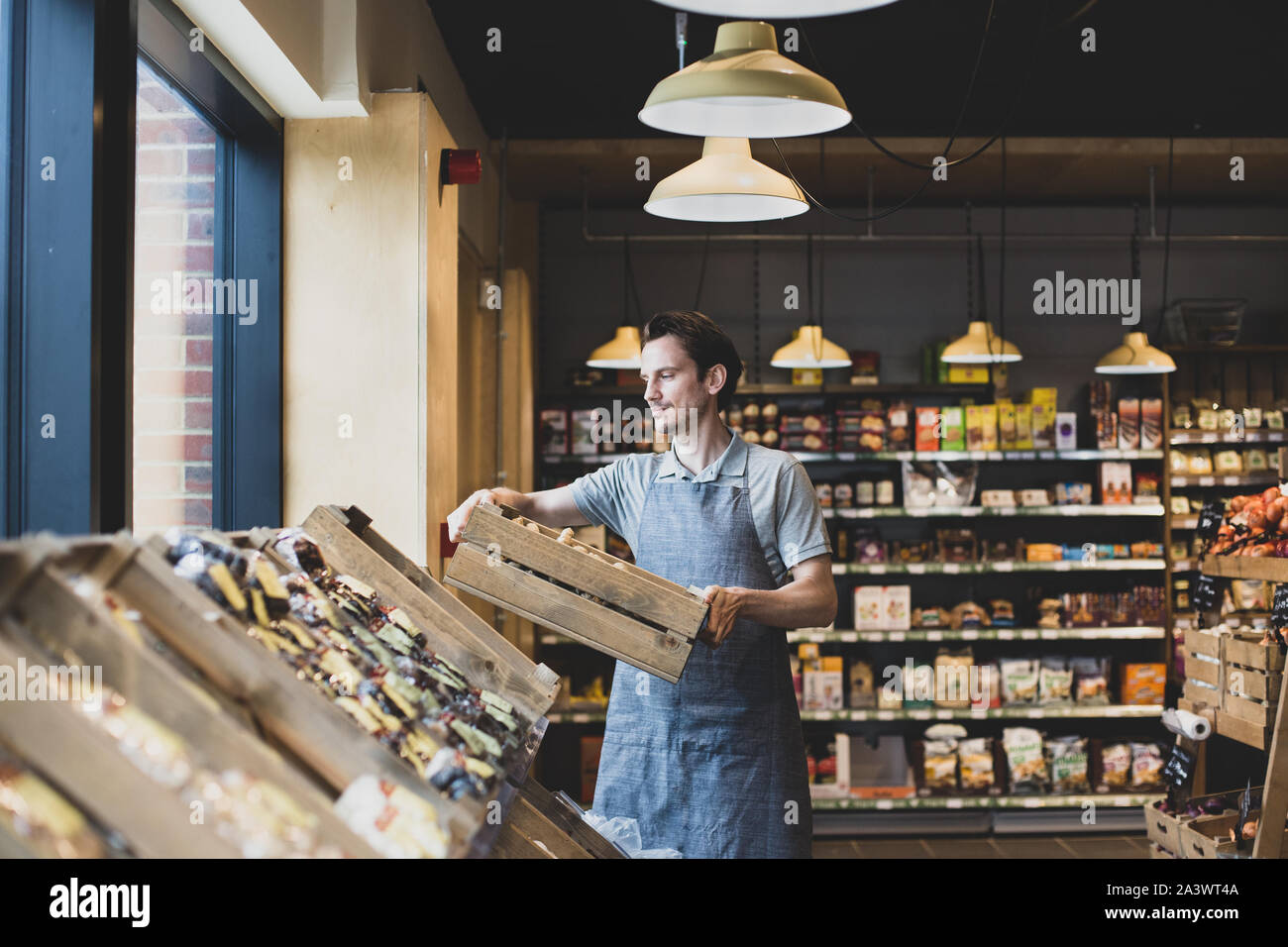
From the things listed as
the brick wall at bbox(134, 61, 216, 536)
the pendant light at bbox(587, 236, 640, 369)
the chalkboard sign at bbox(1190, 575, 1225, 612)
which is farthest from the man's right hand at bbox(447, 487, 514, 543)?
the pendant light at bbox(587, 236, 640, 369)

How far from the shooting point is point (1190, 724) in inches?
125

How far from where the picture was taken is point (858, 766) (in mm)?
5859

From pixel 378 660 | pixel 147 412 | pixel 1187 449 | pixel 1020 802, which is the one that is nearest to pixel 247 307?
pixel 147 412

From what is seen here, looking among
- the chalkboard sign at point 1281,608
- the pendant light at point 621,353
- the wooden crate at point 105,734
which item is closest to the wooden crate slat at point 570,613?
the wooden crate at point 105,734

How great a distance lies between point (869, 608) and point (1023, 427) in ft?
4.40

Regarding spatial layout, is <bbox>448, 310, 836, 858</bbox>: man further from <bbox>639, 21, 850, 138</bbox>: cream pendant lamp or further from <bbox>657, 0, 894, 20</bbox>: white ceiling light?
<bbox>657, 0, 894, 20</bbox>: white ceiling light

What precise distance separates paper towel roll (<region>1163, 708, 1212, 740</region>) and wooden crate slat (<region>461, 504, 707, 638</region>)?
2.12m

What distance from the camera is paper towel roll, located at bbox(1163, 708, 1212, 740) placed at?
10.3 ft

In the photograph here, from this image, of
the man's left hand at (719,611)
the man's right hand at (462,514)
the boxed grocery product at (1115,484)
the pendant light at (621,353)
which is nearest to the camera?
the man's left hand at (719,611)

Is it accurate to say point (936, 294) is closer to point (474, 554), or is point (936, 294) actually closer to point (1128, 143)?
point (1128, 143)

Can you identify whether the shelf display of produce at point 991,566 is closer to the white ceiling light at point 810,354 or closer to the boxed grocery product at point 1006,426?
the boxed grocery product at point 1006,426

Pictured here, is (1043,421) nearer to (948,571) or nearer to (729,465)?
(948,571)

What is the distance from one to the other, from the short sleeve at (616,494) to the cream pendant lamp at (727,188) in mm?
641

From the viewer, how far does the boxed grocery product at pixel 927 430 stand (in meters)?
5.88
